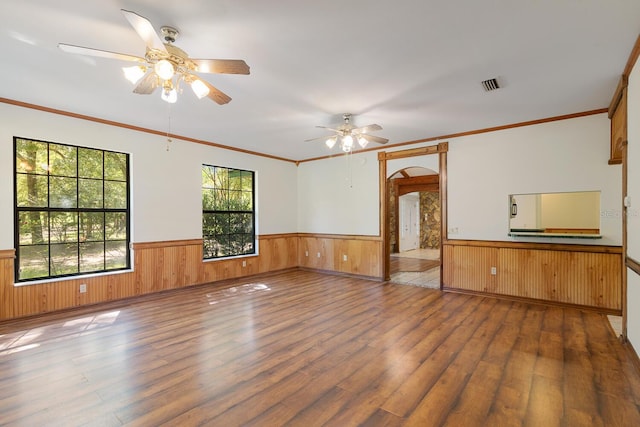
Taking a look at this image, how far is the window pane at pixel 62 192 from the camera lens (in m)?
4.16

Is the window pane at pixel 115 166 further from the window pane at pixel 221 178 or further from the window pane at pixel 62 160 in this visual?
the window pane at pixel 221 178

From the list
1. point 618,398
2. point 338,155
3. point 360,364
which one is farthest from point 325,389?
point 338,155

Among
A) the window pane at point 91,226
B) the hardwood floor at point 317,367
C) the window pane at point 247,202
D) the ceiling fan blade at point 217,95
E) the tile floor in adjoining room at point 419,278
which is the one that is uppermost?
the ceiling fan blade at point 217,95

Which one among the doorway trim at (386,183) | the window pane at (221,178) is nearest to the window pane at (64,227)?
the window pane at (221,178)

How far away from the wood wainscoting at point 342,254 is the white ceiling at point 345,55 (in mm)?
2890

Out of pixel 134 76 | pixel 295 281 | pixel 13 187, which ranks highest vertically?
pixel 134 76

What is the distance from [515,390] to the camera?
88.6 inches

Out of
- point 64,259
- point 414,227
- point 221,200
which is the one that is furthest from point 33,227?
point 414,227

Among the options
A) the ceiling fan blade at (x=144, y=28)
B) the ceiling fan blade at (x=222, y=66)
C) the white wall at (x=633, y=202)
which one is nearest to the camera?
the ceiling fan blade at (x=144, y=28)

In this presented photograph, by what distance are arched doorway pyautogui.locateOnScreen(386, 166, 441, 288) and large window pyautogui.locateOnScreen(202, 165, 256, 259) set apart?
302 centimetres

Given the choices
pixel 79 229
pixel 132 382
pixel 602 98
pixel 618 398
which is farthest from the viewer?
pixel 79 229

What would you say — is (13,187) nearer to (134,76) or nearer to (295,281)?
(134,76)

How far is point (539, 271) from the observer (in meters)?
4.53

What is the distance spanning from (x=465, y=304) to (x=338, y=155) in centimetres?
397
